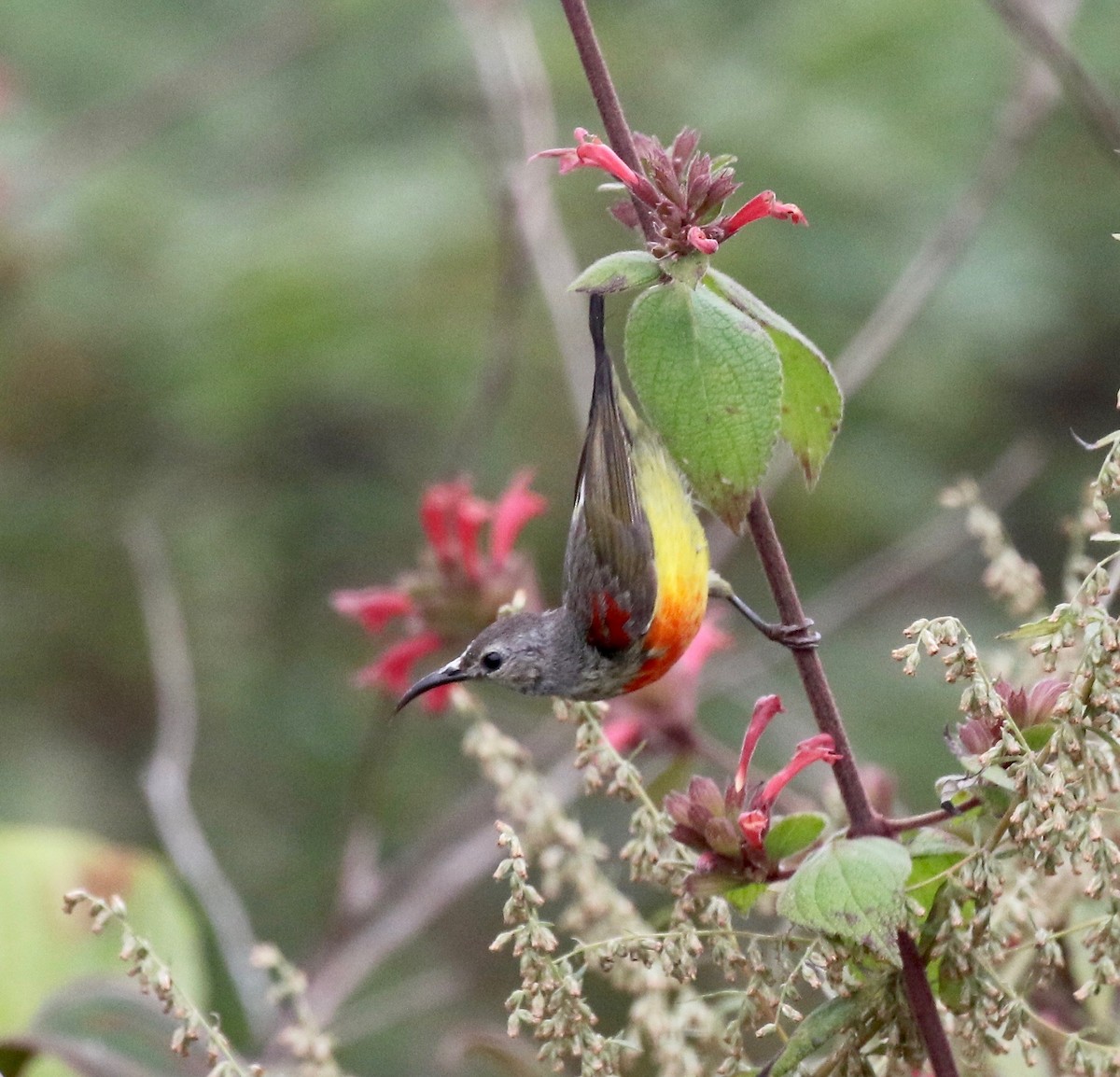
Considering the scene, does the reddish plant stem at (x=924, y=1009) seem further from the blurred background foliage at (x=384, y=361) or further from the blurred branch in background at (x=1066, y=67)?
the blurred background foliage at (x=384, y=361)

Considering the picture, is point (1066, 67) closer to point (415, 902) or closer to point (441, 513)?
point (441, 513)

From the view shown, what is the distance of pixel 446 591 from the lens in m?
2.01

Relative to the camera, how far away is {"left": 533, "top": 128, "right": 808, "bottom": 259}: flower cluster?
988mm

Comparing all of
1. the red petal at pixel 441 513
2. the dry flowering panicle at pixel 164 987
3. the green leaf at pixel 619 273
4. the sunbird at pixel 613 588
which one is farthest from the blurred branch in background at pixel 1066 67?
the dry flowering panicle at pixel 164 987

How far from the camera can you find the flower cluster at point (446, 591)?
1.95m

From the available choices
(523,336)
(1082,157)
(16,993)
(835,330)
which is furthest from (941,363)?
(16,993)

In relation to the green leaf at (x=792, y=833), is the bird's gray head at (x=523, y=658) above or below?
above

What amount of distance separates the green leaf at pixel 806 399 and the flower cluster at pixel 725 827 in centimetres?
22

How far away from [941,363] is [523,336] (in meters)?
0.97

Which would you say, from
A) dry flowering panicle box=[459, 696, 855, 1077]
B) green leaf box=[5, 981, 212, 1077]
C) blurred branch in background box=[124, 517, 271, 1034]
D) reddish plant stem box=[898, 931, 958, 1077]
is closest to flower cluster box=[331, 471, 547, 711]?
blurred branch in background box=[124, 517, 271, 1034]

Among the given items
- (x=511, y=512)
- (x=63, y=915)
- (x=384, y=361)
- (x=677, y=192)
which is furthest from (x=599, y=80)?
(x=384, y=361)

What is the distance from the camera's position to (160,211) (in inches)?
135

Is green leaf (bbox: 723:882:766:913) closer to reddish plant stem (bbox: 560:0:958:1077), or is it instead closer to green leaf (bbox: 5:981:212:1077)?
reddish plant stem (bbox: 560:0:958:1077)

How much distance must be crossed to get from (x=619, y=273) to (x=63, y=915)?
124cm
